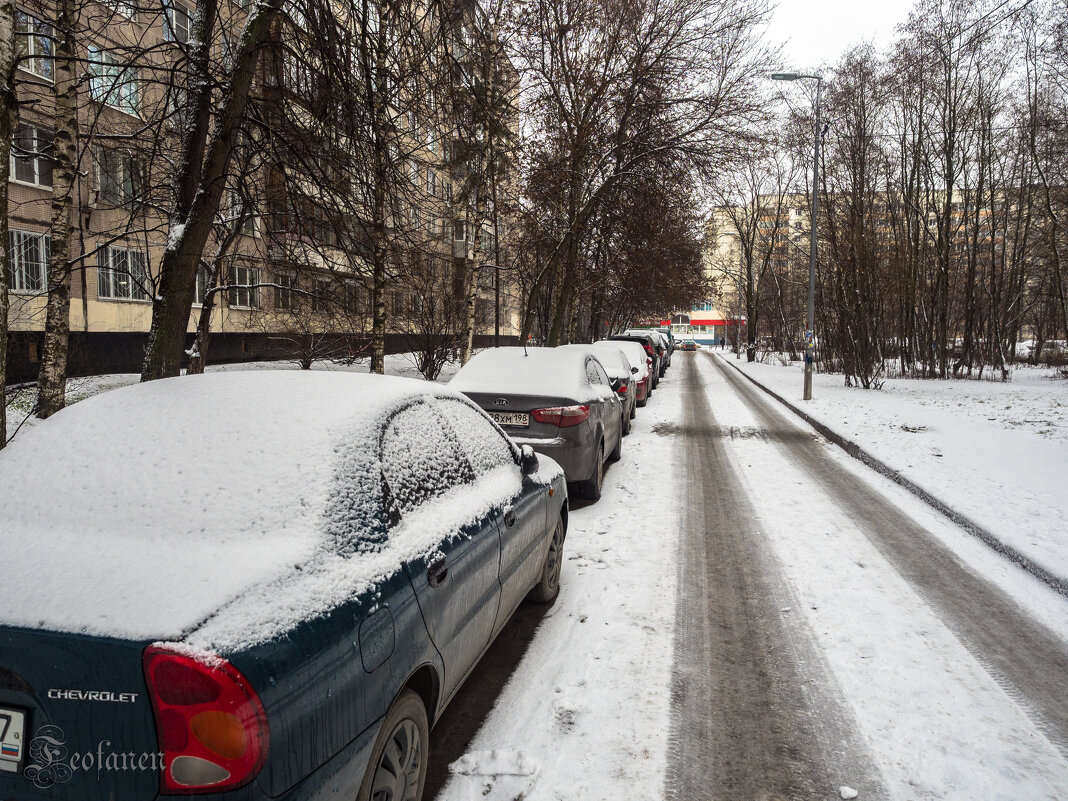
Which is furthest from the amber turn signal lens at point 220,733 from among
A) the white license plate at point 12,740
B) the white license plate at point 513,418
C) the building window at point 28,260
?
the building window at point 28,260

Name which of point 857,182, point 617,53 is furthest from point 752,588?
point 857,182

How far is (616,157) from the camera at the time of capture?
734 inches

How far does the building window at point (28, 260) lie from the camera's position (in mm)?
18156

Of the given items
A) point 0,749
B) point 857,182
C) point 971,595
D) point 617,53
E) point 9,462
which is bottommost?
point 971,595

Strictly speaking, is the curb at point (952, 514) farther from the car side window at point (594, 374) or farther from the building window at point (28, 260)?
the building window at point (28, 260)

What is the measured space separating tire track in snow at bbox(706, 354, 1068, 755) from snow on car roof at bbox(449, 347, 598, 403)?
3.16m

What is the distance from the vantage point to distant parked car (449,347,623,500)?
257 inches

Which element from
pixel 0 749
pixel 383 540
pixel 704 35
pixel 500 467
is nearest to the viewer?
pixel 0 749

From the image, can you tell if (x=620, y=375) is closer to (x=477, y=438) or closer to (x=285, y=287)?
(x=285, y=287)

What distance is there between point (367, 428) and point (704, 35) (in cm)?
1784

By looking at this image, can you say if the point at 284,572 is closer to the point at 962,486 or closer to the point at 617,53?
the point at 962,486

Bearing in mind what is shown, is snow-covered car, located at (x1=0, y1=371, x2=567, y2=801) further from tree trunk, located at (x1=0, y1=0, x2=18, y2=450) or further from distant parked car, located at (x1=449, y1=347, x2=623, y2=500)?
tree trunk, located at (x1=0, y1=0, x2=18, y2=450)

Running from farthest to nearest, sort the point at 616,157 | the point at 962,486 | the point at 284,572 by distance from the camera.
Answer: the point at 616,157 → the point at 962,486 → the point at 284,572

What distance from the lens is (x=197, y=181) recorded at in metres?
5.71
